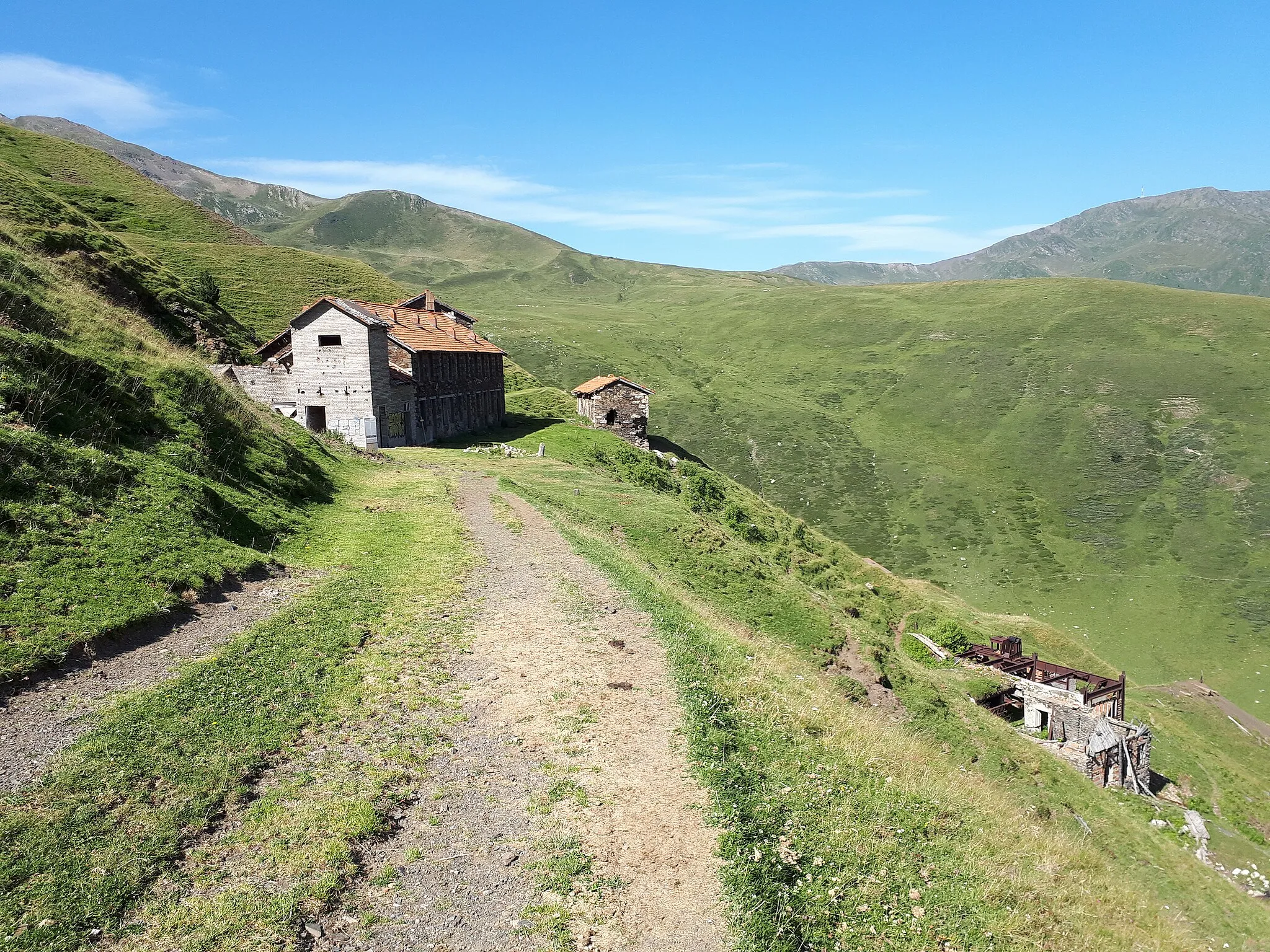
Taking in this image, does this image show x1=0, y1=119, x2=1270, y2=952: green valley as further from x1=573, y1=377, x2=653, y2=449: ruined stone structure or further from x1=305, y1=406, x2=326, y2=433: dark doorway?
x1=305, y1=406, x2=326, y2=433: dark doorway

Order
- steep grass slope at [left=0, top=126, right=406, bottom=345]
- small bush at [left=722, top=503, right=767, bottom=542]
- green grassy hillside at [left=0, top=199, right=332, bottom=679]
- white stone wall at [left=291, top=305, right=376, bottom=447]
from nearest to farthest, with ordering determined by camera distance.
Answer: green grassy hillside at [left=0, top=199, right=332, bottom=679]
small bush at [left=722, top=503, right=767, bottom=542]
white stone wall at [left=291, top=305, right=376, bottom=447]
steep grass slope at [left=0, top=126, right=406, bottom=345]

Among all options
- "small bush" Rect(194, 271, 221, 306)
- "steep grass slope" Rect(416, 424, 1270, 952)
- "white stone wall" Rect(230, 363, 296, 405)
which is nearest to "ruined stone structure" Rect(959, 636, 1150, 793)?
"steep grass slope" Rect(416, 424, 1270, 952)

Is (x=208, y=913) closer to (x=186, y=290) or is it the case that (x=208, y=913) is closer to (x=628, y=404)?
(x=628, y=404)

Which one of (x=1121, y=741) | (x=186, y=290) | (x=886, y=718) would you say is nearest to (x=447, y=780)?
(x=886, y=718)

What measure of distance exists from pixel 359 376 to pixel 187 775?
38896mm

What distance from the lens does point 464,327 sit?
70875mm

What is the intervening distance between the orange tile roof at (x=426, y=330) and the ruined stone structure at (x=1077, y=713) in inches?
1667

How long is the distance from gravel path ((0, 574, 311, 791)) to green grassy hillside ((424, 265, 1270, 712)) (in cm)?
5941

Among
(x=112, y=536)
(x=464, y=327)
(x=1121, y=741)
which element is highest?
(x=464, y=327)

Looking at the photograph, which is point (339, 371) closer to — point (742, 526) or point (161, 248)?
point (742, 526)

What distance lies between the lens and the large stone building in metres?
44.8

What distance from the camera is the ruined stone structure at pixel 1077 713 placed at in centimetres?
3120

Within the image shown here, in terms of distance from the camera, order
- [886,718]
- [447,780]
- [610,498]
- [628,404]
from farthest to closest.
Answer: [628,404] → [610,498] → [886,718] → [447,780]

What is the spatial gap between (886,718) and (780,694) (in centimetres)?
857
